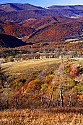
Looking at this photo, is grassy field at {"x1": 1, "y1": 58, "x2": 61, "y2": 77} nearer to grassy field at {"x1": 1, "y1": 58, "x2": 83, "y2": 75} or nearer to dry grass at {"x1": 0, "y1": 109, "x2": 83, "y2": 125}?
grassy field at {"x1": 1, "y1": 58, "x2": 83, "y2": 75}

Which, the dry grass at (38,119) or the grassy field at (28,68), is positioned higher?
the dry grass at (38,119)

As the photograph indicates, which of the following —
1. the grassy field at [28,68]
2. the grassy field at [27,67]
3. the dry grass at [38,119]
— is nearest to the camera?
the dry grass at [38,119]

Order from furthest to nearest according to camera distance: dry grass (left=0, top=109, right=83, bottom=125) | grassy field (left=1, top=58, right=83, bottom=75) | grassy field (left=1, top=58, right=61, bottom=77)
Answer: grassy field (left=1, top=58, right=83, bottom=75) < grassy field (left=1, top=58, right=61, bottom=77) < dry grass (left=0, top=109, right=83, bottom=125)

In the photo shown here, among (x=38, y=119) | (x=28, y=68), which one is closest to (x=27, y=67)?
(x=28, y=68)

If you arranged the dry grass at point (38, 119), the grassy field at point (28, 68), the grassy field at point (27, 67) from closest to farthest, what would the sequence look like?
the dry grass at point (38, 119) < the grassy field at point (28, 68) < the grassy field at point (27, 67)

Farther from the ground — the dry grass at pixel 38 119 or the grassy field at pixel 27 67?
the dry grass at pixel 38 119

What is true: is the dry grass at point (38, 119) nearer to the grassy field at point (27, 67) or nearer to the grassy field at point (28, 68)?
the grassy field at point (28, 68)

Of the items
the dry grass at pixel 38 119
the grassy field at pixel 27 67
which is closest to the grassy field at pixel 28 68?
the grassy field at pixel 27 67

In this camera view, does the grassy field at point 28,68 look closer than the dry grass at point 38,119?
No

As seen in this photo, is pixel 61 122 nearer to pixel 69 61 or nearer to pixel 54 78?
pixel 54 78

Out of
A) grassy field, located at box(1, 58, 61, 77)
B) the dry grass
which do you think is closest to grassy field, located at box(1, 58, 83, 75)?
grassy field, located at box(1, 58, 61, 77)

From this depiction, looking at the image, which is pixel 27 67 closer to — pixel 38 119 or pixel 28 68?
pixel 28 68

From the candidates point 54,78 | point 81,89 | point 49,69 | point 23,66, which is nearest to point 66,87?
point 81,89
